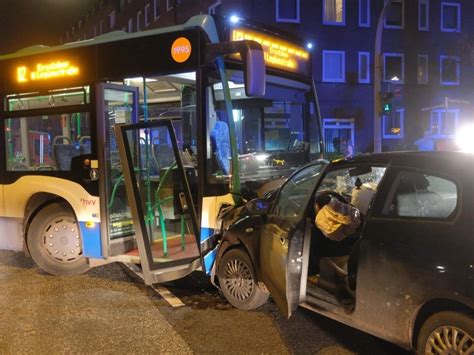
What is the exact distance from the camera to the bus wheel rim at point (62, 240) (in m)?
6.57

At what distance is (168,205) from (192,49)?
6.56 ft

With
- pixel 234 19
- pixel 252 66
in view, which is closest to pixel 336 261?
pixel 252 66

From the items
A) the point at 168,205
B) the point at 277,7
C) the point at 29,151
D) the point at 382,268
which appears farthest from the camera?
the point at 277,7

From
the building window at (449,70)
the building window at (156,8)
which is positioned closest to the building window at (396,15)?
the building window at (449,70)

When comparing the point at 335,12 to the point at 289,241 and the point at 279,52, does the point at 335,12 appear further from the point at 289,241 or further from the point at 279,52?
the point at 289,241

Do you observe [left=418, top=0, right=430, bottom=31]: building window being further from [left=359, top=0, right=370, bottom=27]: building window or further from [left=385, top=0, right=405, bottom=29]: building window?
[left=359, top=0, right=370, bottom=27]: building window

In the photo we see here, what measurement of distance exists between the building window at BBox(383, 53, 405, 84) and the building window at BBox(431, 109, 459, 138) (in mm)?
2899

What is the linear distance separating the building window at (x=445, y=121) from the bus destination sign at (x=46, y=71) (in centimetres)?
2584

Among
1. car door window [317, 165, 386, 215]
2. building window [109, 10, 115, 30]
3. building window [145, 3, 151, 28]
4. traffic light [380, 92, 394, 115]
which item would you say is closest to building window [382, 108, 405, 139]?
traffic light [380, 92, 394, 115]

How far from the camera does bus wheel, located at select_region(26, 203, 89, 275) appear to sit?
6.59 m

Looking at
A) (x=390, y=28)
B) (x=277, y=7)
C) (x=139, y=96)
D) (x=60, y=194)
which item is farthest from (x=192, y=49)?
(x=390, y=28)

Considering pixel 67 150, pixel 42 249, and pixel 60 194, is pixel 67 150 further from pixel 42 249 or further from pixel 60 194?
pixel 42 249

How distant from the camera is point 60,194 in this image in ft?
21.3

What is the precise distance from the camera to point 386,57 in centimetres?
2791
